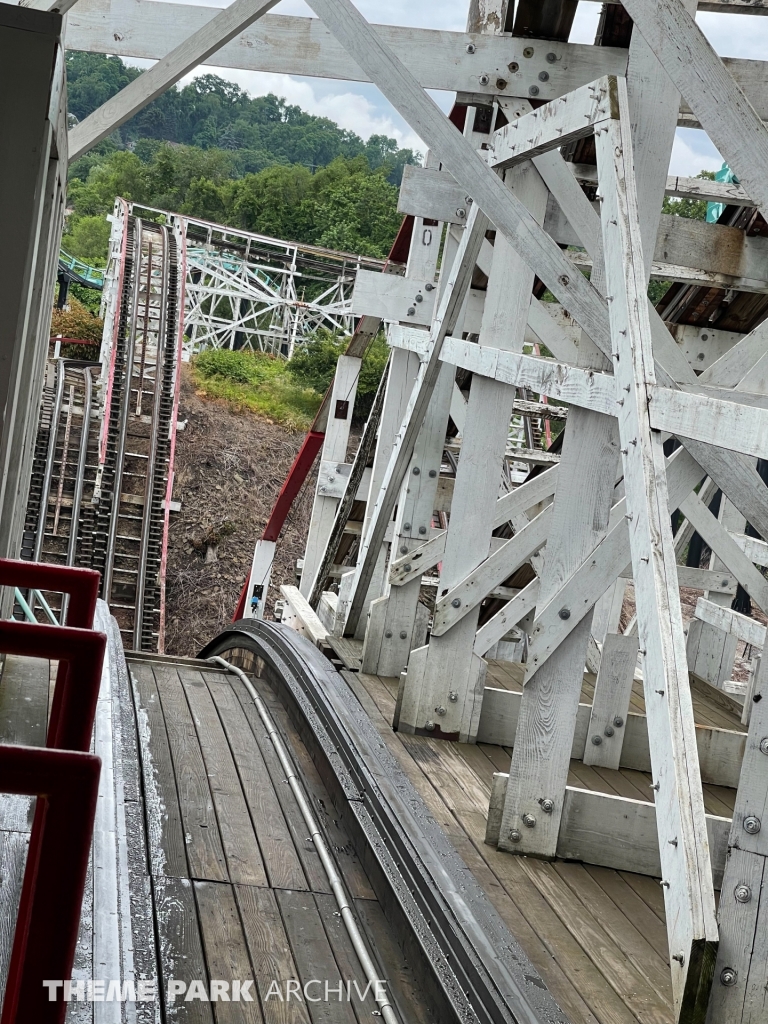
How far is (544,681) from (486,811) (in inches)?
28.8

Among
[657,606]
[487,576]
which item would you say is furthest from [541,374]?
[657,606]

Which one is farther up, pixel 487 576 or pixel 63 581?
pixel 63 581

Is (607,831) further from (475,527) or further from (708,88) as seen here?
(708,88)

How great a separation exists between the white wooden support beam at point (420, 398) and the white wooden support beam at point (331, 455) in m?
2.56

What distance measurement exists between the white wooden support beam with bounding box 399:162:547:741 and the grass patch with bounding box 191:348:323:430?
26.0 meters

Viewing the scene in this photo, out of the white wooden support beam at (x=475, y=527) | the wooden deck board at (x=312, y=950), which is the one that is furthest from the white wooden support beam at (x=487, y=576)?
the wooden deck board at (x=312, y=950)

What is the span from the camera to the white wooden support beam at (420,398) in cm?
468

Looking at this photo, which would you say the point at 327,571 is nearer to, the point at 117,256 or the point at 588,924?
the point at 588,924

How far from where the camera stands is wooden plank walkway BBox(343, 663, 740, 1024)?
2650 mm

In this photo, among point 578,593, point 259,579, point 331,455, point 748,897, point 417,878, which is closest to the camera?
point 748,897

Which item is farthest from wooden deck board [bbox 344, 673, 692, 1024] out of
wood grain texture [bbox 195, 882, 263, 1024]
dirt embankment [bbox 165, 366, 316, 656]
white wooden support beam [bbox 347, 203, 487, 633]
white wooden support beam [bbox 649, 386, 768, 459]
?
dirt embankment [bbox 165, 366, 316, 656]

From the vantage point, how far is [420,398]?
5195 millimetres

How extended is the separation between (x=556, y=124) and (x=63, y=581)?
2.41 metres

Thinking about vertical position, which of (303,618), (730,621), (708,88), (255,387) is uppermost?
(708,88)
